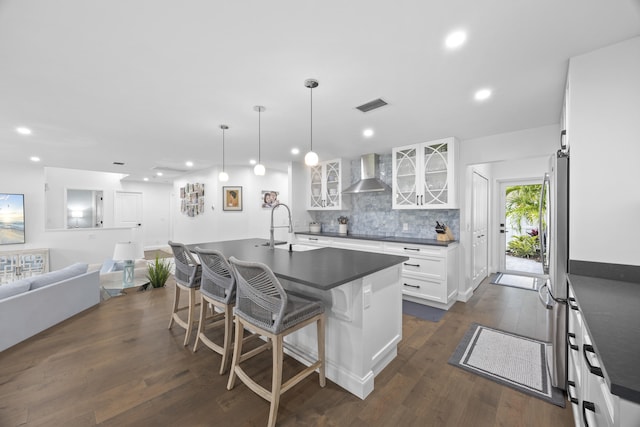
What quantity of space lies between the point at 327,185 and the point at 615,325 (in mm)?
4458

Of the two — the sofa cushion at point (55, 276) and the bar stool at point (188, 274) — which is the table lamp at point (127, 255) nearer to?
the sofa cushion at point (55, 276)

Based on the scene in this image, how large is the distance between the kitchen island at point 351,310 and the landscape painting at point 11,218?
6.71 m

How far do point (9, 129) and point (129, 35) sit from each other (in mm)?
3313

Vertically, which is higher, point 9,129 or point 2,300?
point 9,129

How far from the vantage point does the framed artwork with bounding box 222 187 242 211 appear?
6.27 meters

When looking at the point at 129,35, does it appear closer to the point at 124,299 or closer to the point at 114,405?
the point at 114,405

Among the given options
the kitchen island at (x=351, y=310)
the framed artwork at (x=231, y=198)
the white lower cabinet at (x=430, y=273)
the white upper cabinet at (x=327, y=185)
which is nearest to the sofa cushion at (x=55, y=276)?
the kitchen island at (x=351, y=310)

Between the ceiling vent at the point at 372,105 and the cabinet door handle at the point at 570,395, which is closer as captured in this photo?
the cabinet door handle at the point at 570,395

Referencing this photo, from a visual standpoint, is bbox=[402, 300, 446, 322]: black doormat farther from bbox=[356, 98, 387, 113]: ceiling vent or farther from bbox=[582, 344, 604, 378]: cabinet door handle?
bbox=[356, 98, 387, 113]: ceiling vent

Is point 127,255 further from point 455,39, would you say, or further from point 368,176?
point 455,39

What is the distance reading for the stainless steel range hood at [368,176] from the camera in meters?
4.41

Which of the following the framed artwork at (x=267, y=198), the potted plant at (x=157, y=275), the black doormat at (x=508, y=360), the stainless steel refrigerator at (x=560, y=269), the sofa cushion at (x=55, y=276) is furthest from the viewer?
the framed artwork at (x=267, y=198)

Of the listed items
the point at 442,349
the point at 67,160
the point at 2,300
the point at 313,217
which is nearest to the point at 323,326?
the point at 442,349

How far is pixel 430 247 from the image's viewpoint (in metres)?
3.51
